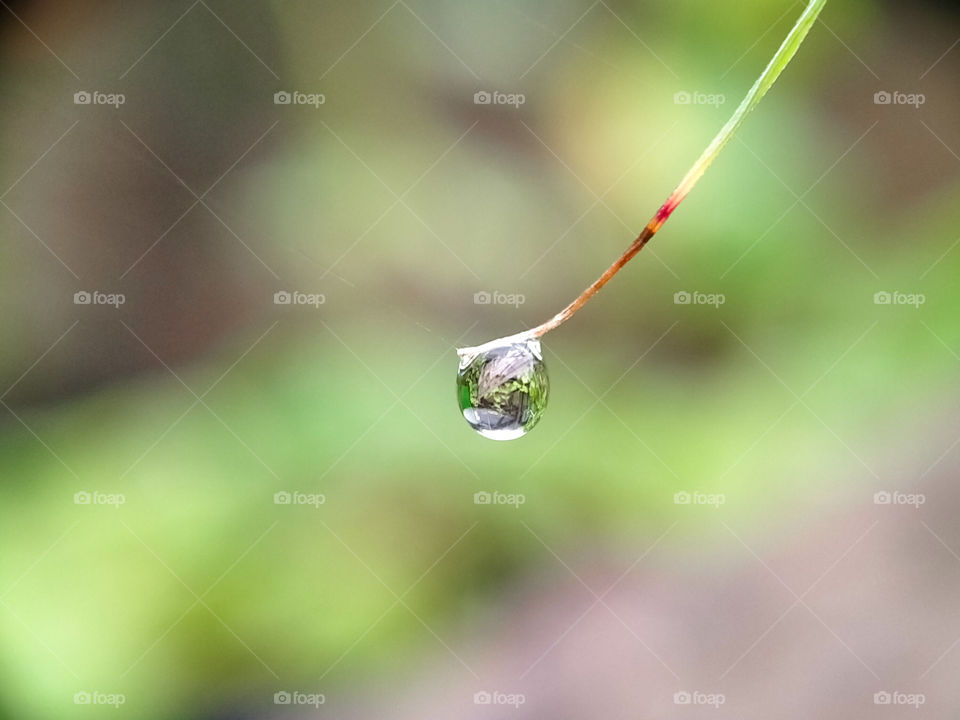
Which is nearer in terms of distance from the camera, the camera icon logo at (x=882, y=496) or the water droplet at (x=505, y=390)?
the water droplet at (x=505, y=390)

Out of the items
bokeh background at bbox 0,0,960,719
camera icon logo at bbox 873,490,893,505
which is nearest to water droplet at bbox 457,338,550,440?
bokeh background at bbox 0,0,960,719

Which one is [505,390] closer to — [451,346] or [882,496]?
[451,346]

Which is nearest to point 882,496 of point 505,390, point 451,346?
point 451,346

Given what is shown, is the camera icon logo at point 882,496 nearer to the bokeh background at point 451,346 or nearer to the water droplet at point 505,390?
the bokeh background at point 451,346

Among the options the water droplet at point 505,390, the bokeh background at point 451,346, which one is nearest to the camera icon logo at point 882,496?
the bokeh background at point 451,346

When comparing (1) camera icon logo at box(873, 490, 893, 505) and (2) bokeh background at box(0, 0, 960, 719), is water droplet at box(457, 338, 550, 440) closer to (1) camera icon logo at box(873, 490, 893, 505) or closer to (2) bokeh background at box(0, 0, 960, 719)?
(2) bokeh background at box(0, 0, 960, 719)

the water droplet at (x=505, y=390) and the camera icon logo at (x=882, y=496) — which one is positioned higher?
the camera icon logo at (x=882, y=496)
